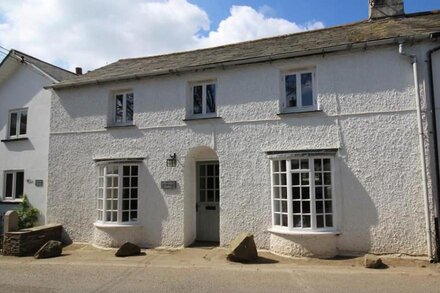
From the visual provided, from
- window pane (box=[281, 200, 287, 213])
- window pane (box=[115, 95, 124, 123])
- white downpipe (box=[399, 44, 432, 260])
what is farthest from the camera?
window pane (box=[115, 95, 124, 123])

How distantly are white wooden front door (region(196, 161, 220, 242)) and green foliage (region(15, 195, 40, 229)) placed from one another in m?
6.27

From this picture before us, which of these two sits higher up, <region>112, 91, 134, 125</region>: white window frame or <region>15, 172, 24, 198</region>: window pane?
<region>112, 91, 134, 125</region>: white window frame

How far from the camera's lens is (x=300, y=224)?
374 inches

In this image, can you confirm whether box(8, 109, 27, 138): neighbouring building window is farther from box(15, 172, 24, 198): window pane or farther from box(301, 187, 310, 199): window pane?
box(301, 187, 310, 199): window pane

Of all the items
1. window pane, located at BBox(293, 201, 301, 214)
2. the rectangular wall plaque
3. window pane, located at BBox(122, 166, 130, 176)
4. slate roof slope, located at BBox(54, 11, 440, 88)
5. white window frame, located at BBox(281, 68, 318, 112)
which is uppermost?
slate roof slope, located at BBox(54, 11, 440, 88)

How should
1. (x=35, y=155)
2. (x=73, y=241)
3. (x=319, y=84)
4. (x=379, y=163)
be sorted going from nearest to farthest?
(x=379, y=163)
(x=319, y=84)
(x=73, y=241)
(x=35, y=155)

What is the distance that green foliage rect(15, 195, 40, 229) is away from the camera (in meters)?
13.2

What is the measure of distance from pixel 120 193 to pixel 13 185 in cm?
631

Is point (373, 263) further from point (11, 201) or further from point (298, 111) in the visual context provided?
point (11, 201)

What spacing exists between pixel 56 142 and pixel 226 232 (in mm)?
6871

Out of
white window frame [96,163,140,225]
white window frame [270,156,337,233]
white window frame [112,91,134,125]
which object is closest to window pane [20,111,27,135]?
white window frame [112,91,134,125]

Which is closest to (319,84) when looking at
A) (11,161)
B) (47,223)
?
(47,223)

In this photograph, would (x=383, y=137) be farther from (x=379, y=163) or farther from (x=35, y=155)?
(x=35, y=155)

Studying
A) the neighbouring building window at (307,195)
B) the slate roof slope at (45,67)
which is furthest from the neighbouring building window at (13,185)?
the neighbouring building window at (307,195)
